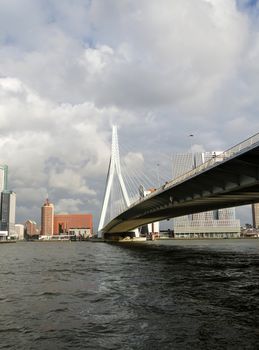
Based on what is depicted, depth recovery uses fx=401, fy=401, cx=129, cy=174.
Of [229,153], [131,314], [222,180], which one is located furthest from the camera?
[222,180]

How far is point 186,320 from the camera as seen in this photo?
12727mm

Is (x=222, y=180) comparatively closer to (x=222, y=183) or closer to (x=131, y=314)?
(x=222, y=183)

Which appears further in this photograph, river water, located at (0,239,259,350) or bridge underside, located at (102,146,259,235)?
bridge underside, located at (102,146,259,235)

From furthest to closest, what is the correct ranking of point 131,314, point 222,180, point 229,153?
point 222,180, point 229,153, point 131,314

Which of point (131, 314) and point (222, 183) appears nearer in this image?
point (131, 314)

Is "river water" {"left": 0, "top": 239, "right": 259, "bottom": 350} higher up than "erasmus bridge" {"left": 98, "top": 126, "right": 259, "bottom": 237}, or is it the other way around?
"erasmus bridge" {"left": 98, "top": 126, "right": 259, "bottom": 237}

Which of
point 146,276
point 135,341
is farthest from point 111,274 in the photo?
point 135,341

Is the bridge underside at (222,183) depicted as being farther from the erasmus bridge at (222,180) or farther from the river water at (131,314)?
the river water at (131,314)

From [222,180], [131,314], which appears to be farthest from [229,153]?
[131,314]

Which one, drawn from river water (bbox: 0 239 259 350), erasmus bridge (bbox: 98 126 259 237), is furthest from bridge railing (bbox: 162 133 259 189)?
river water (bbox: 0 239 259 350)

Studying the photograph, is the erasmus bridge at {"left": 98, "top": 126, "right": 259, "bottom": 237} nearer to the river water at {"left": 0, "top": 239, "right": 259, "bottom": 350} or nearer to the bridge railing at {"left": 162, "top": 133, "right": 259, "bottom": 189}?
the bridge railing at {"left": 162, "top": 133, "right": 259, "bottom": 189}

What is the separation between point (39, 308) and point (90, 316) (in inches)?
102

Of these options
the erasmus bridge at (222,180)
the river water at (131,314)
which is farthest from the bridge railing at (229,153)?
the river water at (131,314)

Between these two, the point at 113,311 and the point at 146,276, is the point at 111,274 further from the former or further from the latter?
the point at 113,311
